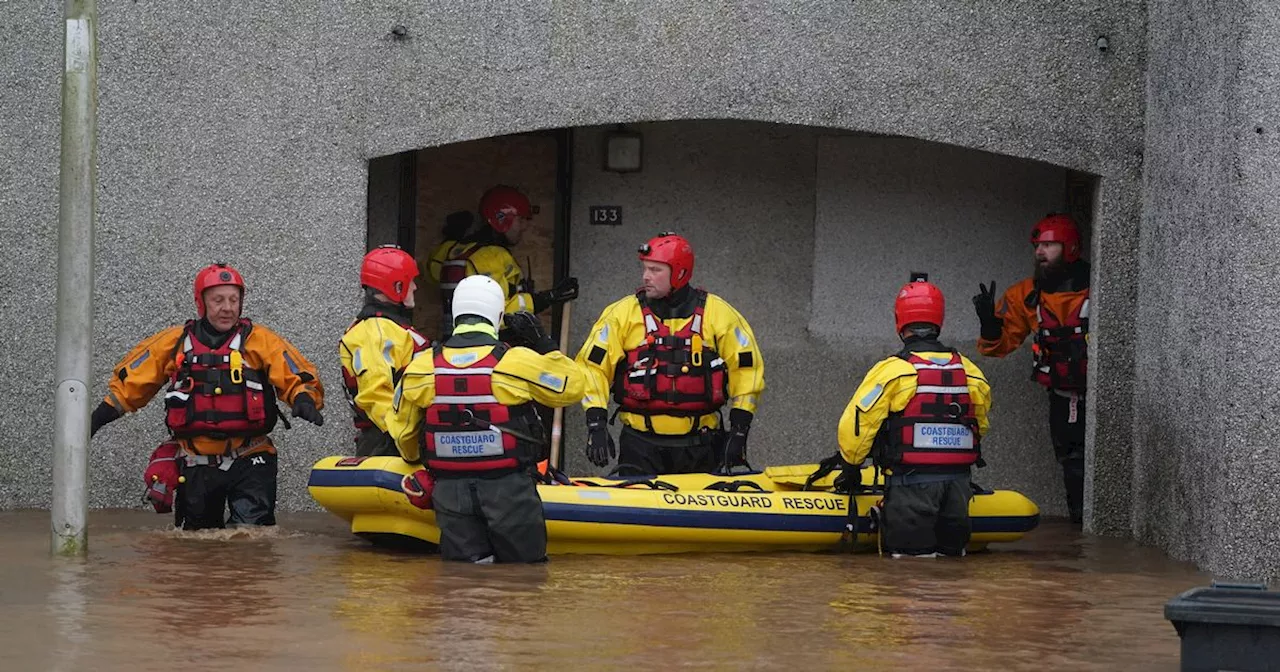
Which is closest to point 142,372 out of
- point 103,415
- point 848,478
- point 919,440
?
point 103,415

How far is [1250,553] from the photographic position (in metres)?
7.60

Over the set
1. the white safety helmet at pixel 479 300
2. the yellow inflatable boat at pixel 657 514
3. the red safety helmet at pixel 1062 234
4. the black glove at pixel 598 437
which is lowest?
the yellow inflatable boat at pixel 657 514

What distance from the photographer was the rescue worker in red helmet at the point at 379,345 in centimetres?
852

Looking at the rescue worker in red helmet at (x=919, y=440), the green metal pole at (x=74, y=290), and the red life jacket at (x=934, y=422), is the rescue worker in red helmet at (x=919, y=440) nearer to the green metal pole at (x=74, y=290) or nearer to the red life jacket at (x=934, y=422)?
the red life jacket at (x=934, y=422)

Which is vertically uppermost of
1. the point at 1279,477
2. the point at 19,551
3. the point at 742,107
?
the point at 742,107

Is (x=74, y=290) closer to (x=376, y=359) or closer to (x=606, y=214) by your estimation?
(x=376, y=359)

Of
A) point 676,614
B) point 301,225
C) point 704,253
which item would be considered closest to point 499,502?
point 676,614

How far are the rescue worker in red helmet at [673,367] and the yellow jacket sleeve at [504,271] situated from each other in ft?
4.60

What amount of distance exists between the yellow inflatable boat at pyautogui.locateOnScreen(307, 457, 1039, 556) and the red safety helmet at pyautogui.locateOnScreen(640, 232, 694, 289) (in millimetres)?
1106

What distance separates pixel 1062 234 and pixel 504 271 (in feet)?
10.2

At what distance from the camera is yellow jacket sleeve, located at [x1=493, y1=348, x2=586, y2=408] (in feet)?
26.0

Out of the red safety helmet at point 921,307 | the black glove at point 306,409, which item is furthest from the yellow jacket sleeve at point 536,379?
the red safety helmet at point 921,307

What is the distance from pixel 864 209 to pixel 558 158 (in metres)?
1.85

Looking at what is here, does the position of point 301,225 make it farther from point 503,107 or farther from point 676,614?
point 676,614
